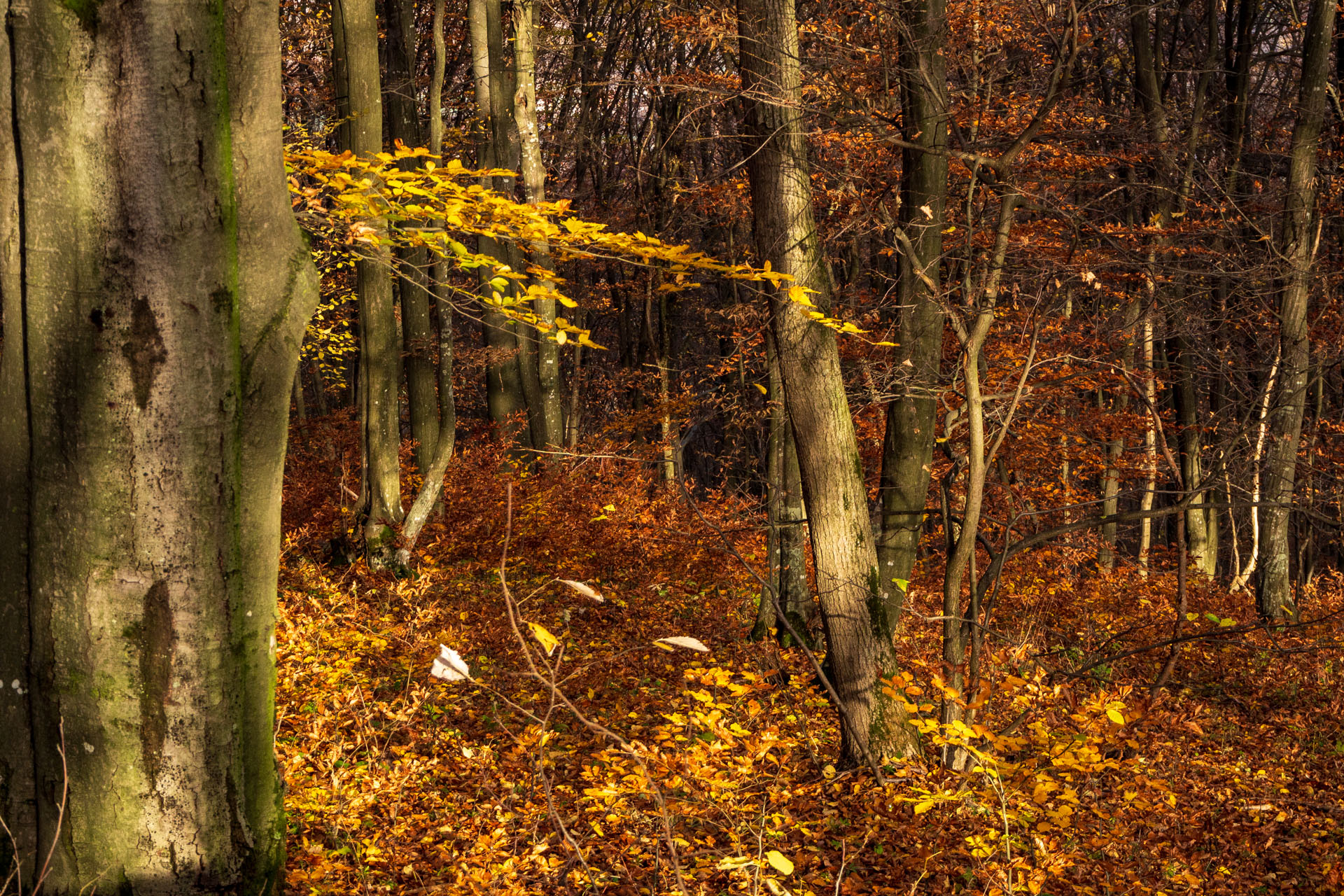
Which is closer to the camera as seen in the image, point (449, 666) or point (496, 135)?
point (449, 666)

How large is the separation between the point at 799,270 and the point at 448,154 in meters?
14.1

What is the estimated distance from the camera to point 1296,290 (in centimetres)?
1041

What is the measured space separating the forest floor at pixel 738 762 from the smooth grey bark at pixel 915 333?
1.03m

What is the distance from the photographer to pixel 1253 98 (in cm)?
1655

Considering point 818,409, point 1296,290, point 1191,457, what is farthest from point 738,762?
point 1191,457

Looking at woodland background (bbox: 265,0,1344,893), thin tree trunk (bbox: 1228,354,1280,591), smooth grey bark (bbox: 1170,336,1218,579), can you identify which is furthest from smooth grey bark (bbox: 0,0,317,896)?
smooth grey bark (bbox: 1170,336,1218,579)

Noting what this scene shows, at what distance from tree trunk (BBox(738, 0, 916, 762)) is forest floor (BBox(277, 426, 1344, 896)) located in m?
0.47

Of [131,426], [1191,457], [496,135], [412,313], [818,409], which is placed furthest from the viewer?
[1191,457]

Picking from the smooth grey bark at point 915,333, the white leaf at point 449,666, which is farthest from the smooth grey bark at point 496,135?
the white leaf at point 449,666

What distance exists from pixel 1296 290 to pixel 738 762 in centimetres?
912

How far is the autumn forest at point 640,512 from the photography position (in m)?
2.58

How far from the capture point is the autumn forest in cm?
258

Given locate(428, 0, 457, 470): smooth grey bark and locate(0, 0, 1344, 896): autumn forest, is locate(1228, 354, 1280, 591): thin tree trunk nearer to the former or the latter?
locate(0, 0, 1344, 896): autumn forest

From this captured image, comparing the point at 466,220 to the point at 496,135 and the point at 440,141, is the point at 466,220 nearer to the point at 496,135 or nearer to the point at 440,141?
the point at 440,141
